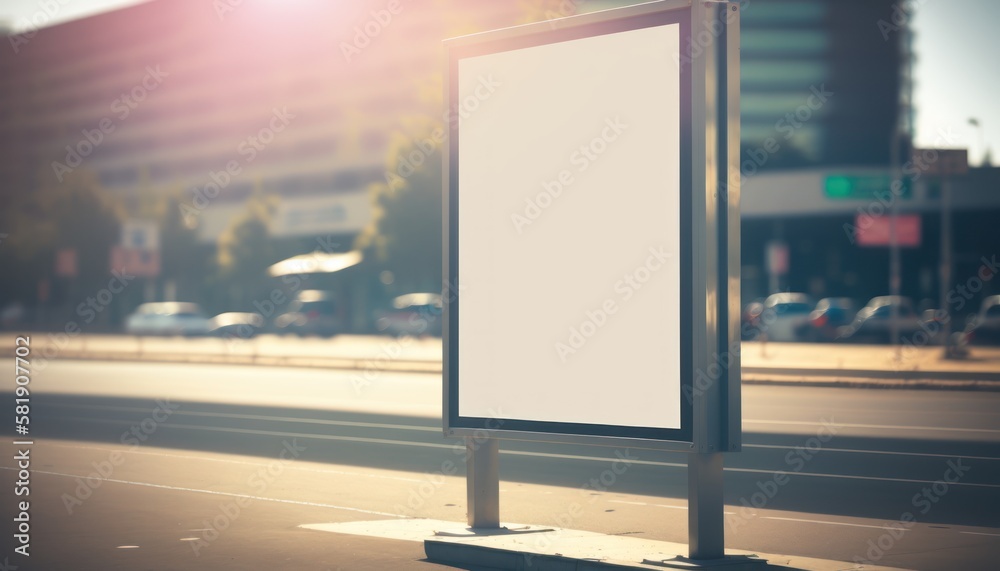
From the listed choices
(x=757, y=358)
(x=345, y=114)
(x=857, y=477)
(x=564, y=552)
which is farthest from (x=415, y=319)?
(x=564, y=552)

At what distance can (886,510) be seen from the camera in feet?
33.2

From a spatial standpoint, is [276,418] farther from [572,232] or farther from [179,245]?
[179,245]

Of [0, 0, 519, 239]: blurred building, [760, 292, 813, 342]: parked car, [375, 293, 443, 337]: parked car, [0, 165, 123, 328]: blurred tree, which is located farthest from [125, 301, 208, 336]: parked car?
[760, 292, 813, 342]: parked car

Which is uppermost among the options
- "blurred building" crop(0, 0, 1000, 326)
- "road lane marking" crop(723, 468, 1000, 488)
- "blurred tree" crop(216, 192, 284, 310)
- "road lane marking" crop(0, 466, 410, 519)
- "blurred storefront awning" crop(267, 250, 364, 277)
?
"blurred building" crop(0, 0, 1000, 326)

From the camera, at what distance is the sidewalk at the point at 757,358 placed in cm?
2627


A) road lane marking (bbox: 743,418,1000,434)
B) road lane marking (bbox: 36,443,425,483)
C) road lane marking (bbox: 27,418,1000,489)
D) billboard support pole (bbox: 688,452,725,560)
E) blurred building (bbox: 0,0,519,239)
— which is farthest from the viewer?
blurred building (bbox: 0,0,519,239)

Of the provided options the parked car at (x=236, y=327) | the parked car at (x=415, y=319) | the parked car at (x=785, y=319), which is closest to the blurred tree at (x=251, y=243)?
the parked car at (x=236, y=327)

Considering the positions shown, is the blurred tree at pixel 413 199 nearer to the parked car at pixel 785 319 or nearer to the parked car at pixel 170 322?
the parked car at pixel 170 322

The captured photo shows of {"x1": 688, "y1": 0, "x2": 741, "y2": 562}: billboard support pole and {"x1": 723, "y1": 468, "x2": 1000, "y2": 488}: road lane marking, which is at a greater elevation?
{"x1": 688, "y1": 0, "x2": 741, "y2": 562}: billboard support pole

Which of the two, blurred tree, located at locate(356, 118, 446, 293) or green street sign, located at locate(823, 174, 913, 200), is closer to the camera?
green street sign, located at locate(823, 174, 913, 200)

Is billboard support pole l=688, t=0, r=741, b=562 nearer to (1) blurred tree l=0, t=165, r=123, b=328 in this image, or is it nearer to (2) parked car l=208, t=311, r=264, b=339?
(2) parked car l=208, t=311, r=264, b=339

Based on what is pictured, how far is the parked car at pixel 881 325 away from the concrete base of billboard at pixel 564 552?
37.8 metres

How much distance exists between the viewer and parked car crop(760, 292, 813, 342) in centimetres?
4662

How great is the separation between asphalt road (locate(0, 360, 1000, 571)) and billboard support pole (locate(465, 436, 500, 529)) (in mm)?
490
